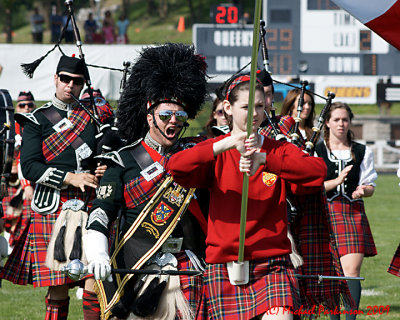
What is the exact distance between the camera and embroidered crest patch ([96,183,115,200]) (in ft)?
15.9

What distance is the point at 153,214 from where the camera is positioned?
4883 millimetres

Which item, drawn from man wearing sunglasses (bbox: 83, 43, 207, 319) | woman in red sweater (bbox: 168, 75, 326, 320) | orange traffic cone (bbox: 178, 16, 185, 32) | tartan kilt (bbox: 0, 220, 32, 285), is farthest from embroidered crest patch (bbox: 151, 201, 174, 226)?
orange traffic cone (bbox: 178, 16, 185, 32)

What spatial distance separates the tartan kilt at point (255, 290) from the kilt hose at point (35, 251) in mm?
2540

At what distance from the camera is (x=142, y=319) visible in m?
4.79

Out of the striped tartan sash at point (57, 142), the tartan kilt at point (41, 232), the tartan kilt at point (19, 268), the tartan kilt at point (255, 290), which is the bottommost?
the tartan kilt at point (19, 268)

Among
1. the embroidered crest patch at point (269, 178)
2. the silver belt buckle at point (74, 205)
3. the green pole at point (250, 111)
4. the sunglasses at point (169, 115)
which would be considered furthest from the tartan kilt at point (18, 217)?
the green pole at point (250, 111)

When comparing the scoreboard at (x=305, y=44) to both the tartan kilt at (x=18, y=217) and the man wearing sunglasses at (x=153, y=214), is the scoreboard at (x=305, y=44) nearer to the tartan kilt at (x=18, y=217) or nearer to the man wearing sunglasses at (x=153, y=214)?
the tartan kilt at (x=18, y=217)

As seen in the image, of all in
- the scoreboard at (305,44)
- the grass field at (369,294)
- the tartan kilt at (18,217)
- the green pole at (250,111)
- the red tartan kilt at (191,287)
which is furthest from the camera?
the scoreboard at (305,44)

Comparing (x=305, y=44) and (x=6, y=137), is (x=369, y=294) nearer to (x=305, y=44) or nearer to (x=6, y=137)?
(x=6, y=137)

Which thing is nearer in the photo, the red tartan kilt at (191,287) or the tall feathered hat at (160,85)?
the red tartan kilt at (191,287)

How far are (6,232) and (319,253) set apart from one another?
7701 mm

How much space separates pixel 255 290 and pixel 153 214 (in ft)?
2.51

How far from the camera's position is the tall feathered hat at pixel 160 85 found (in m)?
5.14

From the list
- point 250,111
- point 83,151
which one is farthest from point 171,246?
point 83,151
